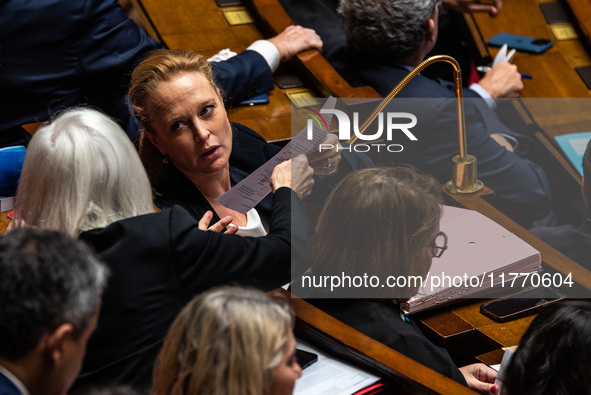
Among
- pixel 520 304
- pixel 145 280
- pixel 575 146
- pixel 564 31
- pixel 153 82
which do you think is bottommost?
pixel 575 146

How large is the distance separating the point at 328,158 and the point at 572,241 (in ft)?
2.56

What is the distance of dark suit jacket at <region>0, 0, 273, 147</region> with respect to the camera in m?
2.54

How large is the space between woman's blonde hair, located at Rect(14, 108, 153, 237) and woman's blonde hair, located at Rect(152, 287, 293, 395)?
48 centimetres

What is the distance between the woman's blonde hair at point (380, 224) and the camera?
75.3 inches

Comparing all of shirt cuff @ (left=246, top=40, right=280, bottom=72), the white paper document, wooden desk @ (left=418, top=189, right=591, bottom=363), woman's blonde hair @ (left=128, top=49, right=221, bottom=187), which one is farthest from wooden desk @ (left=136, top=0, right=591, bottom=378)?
woman's blonde hair @ (left=128, top=49, right=221, bottom=187)

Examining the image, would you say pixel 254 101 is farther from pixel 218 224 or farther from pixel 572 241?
pixel 572 241

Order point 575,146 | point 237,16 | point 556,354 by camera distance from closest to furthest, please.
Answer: point 556,354
point 575,146
point 237,16

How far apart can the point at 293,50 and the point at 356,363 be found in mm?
1643

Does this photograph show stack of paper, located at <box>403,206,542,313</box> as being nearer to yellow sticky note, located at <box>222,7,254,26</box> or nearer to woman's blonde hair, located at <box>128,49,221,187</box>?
woman's blonde hair, located at <box>128,49,221,187</box>

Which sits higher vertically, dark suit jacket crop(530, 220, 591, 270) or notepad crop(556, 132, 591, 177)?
dark suit jacket crop(530, 220, 591, 270)

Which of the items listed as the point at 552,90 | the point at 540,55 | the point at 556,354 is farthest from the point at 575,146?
the point at 556,354

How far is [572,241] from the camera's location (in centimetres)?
243

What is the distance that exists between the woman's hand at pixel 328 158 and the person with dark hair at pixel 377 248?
0.42m

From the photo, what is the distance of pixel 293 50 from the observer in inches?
123
